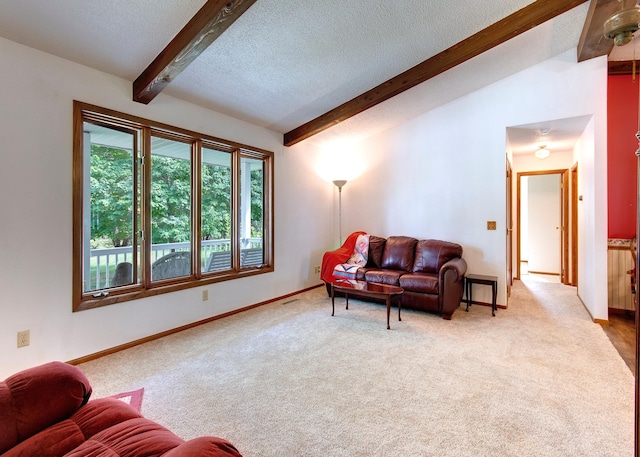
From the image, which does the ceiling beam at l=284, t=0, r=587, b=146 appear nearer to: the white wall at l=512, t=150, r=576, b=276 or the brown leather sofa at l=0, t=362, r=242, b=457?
the white wall at l=512, t=150, r=576, b=276

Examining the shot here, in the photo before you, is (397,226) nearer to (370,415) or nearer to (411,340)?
(411,340)

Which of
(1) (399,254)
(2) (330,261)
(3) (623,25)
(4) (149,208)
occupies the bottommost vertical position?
(2) (330,261)

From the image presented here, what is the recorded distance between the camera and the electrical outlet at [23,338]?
2277mm

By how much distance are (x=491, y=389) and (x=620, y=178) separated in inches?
146

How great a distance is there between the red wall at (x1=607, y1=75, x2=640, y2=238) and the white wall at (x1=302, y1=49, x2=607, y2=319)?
32 cm

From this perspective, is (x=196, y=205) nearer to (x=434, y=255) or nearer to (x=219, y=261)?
(x=219, y=261)

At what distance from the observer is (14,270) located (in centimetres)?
226

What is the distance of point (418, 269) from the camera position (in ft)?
14.2

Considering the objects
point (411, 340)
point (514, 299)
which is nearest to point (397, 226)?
point (514, 299)

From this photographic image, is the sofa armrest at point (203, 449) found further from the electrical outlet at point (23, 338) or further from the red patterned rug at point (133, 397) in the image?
the electrical outlet at point (23, 338)

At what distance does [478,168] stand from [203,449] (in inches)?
181

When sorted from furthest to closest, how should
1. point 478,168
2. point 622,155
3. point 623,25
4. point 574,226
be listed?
point 574,226
point 478,168
point 622,155
point 623,25

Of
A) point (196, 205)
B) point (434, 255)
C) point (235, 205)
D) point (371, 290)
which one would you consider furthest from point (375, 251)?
point (196, 205)

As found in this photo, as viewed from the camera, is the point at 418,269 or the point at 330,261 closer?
the point at 418,269
